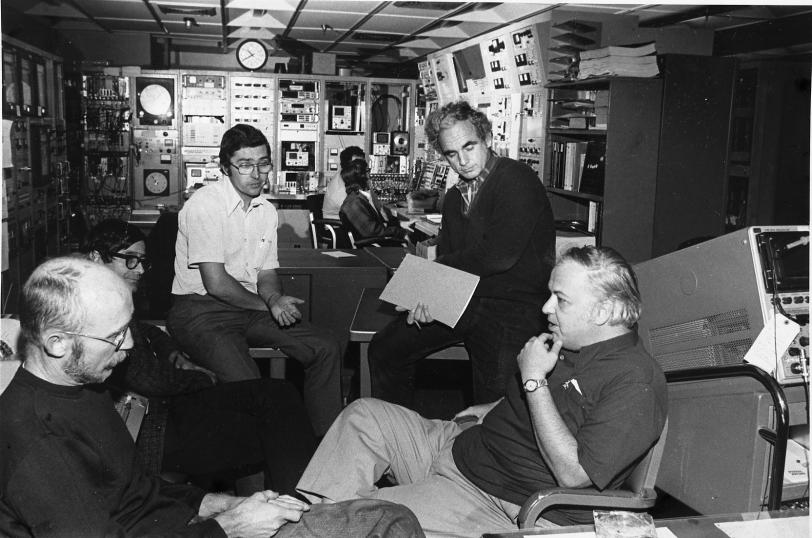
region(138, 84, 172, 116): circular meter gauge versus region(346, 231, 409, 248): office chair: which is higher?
region(138, 84, 172, 116): circular meter gauge

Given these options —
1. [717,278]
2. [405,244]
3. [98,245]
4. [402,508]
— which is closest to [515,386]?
[402,508]

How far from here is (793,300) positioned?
2094 mm

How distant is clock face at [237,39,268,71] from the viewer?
871 cm

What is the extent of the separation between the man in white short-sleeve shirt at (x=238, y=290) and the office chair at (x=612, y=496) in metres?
1.59

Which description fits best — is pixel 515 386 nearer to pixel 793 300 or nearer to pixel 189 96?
pixel 793 300

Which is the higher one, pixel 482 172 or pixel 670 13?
pixel 670 13

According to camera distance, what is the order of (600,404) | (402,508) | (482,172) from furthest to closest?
(482,172), (600,404), (402,508)

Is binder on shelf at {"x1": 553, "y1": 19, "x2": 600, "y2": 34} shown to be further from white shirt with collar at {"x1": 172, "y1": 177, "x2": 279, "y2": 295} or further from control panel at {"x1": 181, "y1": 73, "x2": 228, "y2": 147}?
control panel at {"x1": 181, "y1": 73, "x2": 228, "y2": 147}

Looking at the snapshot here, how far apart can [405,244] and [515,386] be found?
4.17 metres

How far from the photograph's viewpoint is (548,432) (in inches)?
71.8

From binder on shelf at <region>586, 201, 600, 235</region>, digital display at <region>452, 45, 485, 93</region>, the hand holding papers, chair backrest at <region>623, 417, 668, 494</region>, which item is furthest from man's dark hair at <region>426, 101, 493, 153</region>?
digital display at <region>452, 45, 485, 93</region>

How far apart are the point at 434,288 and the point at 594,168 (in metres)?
2.60

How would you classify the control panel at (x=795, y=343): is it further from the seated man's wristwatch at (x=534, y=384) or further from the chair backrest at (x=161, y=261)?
the chair backrest at (x=161, y=261)

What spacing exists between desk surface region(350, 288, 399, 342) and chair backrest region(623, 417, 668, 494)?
141 cm
